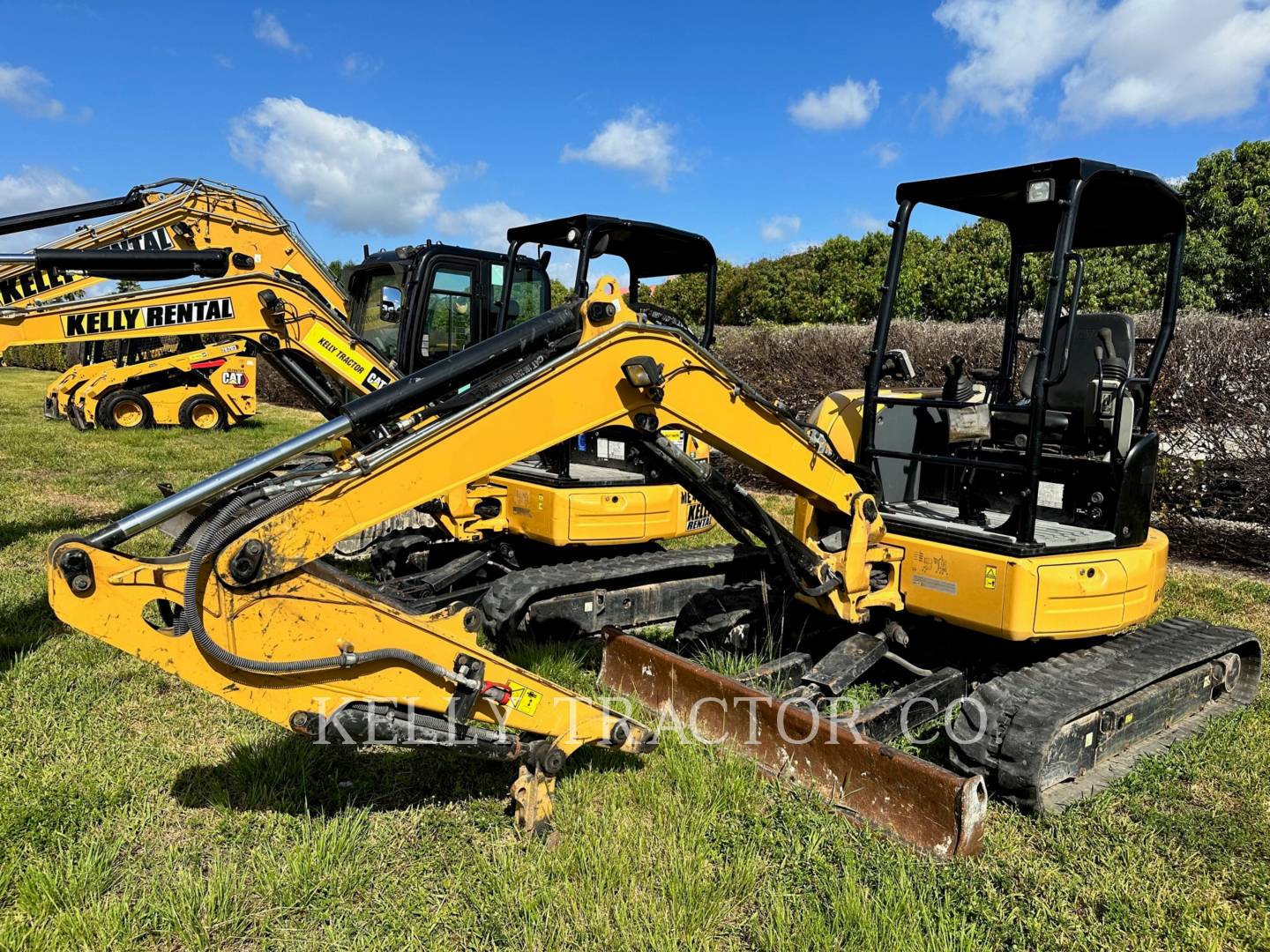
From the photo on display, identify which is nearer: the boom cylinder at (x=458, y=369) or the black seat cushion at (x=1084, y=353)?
the boom cylinder at (x=458, y=369)

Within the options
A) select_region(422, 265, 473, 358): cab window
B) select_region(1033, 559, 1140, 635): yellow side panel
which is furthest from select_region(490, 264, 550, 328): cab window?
select_region(1033, 559, 1140, 635): yellow side panel

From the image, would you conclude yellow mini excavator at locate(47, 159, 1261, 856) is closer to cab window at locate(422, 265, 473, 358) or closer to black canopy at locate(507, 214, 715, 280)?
black canopy at locate(507, 214, 715, 280)

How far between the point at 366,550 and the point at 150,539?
6.50 ft

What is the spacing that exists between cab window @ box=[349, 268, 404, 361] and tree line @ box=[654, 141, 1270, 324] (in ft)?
35.9

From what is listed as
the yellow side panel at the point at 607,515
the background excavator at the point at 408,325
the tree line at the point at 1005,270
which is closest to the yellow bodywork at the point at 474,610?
the background excavator at the point at 408,325

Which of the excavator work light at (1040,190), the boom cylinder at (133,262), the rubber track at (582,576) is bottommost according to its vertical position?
the rubber track at (582,576)

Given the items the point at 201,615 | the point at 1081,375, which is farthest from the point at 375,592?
the point at 1081,375

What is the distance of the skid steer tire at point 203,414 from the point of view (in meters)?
17.3

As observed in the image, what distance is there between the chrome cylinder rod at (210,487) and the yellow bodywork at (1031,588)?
108 inches

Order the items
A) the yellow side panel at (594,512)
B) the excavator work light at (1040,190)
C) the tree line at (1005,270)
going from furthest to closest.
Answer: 1. the tree line at (1005,270)
2. the yellow side panel at (594,512)
3. the excavator work light at (1040,190)

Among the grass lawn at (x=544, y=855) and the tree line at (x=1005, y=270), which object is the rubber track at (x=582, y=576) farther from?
the tree line at (x=1005, y=270)

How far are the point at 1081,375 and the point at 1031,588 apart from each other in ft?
4.65

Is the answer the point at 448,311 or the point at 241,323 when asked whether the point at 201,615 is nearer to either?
the point at 241,323

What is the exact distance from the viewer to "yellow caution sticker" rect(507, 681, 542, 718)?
10.6ft
